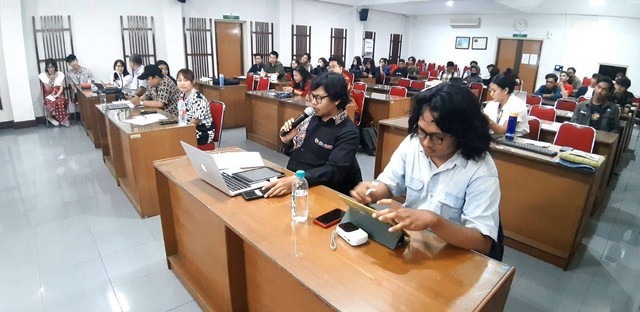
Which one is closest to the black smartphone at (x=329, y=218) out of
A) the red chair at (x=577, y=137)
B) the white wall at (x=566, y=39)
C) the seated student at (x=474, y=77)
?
the red chair at (x=577, y=137)

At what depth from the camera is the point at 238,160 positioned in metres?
2.11

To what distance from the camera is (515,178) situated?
292cm

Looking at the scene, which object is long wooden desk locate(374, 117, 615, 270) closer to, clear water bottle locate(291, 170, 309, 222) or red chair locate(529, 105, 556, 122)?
red chair locate(529, 105, 556, 122)

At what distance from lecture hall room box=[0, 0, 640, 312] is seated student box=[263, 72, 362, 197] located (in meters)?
0.01

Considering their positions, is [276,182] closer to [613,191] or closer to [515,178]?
[515,178]

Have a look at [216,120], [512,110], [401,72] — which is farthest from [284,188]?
[401,72]

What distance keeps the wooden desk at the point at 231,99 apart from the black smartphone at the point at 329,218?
5146mm

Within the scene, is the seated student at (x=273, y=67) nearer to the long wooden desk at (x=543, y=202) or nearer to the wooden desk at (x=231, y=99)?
the wooden desk at (x=231, y=99)

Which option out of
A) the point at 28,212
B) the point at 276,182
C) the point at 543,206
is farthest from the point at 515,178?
the point at 28,212

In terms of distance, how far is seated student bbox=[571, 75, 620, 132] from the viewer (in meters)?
4.18

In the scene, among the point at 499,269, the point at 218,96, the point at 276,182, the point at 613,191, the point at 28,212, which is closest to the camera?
the point at 499,269

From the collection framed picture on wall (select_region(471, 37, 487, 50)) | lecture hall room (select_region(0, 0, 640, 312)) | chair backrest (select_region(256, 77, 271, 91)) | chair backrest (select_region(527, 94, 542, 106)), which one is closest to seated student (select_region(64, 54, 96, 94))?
lecture hall room (select_region(0, 0, 640, 312))

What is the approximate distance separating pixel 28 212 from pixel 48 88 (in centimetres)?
434

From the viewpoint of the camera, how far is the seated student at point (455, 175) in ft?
4.18
